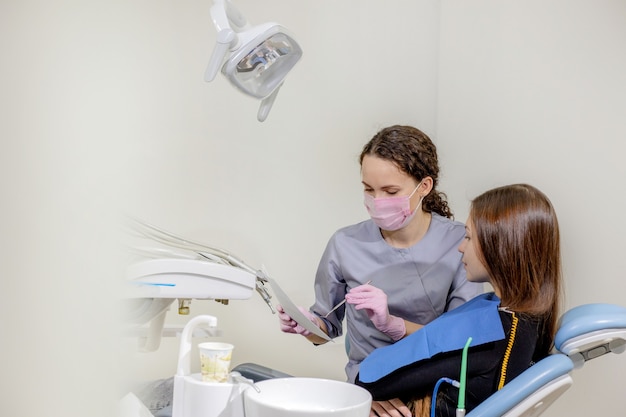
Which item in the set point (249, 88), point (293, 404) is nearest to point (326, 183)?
point (249, 88)

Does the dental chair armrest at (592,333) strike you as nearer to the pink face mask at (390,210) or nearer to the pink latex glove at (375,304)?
the pink latex glove at (375,304)

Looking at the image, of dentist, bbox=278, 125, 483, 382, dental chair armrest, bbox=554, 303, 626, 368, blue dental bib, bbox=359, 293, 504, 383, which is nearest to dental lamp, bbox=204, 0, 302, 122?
dentist, bbox=278, 125, 483, 382

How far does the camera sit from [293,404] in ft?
5.14

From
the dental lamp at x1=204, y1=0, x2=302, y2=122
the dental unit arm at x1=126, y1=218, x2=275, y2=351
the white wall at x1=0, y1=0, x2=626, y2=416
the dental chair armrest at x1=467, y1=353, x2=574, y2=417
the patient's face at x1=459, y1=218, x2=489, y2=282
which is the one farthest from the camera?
the white wall at x1=0, y1=0, x2=626, y2=416

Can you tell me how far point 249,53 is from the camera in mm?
1548

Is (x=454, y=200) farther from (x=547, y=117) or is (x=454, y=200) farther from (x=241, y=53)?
(x=241, y=53)

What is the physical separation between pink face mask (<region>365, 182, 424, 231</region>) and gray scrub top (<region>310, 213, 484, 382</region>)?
0.39 feet

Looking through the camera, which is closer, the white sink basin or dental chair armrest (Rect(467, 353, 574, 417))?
dental chair armrest (Rect(467, 353, 574, 417))

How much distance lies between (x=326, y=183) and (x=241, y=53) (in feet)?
4.85

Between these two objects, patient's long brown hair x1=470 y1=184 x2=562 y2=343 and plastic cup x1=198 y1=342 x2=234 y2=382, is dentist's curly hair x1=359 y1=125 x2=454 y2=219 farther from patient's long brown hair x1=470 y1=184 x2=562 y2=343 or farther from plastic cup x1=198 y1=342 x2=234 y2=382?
plastic cup x1=198 y1=342 x2=234 y2=382

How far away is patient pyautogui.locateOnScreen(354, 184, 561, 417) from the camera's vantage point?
59.4 inches

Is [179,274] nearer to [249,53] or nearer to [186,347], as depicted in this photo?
[186,347]

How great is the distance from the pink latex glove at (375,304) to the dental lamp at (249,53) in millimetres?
628

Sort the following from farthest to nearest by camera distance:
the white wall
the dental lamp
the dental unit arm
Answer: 1. the white wall
2. the dental lamp
3. the dental unit arm
